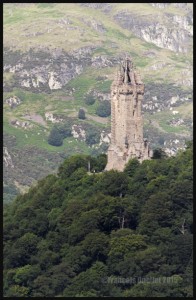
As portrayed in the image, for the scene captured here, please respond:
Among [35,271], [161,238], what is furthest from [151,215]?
[35,271]

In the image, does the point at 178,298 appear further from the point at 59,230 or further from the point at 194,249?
the point at 59,230

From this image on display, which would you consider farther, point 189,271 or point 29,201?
point 29,201

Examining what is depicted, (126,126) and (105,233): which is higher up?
(126,126)

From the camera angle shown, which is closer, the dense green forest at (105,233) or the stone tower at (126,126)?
the dense green forest at (105,233)

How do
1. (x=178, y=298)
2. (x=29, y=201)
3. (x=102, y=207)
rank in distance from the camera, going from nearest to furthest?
1. (x=178, y=298)
2. (x=102, y=207)
3. (x=29, y=201)

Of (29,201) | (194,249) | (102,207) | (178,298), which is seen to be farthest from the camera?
(29,201)
